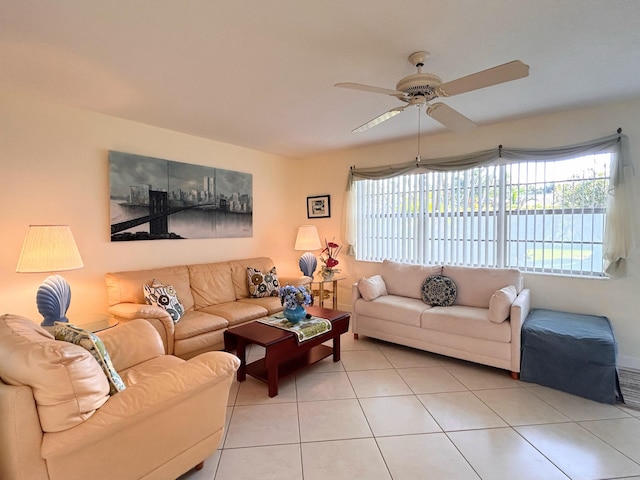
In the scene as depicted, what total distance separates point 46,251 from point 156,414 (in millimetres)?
1779

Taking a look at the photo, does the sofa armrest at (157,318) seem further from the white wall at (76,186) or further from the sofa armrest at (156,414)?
the sofa armrest at (156,414)

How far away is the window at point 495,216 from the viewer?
3230mm

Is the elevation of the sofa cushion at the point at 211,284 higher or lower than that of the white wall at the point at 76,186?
lower

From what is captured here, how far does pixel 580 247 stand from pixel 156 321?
4.13 m

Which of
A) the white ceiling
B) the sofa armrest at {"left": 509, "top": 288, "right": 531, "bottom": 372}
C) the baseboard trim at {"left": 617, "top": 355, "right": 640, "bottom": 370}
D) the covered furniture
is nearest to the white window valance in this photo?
the white ceiling

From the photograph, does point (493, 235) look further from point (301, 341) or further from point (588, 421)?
point (301, 341)

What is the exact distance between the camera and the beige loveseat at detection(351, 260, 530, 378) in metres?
2.86

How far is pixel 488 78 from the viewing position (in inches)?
69.6

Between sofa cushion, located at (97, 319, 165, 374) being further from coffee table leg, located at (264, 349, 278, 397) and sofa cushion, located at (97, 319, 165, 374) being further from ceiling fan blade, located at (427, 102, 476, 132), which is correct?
ceiling fan blade, located at (427, 102, 476, 132)

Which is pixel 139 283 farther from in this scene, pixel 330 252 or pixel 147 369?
pixel 330 252

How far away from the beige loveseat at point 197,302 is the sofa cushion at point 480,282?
1.82 meters

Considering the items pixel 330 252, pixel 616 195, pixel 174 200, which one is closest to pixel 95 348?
pixel 174 200

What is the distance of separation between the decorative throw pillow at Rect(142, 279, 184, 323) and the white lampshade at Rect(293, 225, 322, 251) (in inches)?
77.8

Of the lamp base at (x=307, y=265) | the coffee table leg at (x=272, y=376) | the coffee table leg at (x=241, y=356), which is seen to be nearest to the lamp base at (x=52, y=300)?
the coffee table leg at (x=241, y=356)
